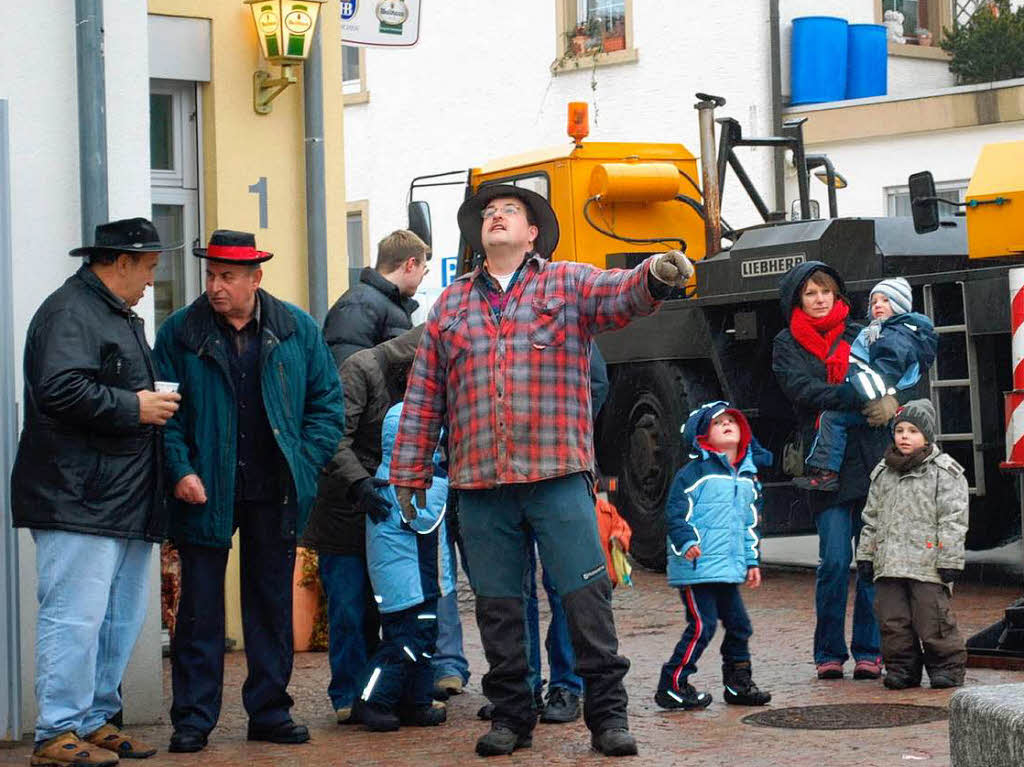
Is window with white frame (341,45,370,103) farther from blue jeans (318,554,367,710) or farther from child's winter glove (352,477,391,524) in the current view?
child's winter glove (352,477,391,524)

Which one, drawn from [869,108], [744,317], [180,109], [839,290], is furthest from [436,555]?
[869,108]

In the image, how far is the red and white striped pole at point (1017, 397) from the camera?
897 cm

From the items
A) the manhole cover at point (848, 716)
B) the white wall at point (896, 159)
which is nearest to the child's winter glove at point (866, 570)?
the manhole cover at point (848, 716)

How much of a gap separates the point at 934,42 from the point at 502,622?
Answer: 18083 millimetres

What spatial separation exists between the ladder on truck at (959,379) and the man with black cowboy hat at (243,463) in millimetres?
4556

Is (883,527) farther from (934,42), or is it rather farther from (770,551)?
(934,42)

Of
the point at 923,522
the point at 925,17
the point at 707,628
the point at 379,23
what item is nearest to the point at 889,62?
the point at 925,17

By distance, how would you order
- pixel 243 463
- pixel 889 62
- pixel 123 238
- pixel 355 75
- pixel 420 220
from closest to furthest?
pixel 123 238
pixel 243 463
pixel 420 220
pixel 889 62
pixel 355 75

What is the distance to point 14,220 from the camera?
7426 mm

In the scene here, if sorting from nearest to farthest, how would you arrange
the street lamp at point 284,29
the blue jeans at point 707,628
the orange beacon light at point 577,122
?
the blue jeans at point 707,628, the street lamp at point 284,29, the orange beacon light at point 577,122

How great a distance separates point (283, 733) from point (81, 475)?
1.21 m

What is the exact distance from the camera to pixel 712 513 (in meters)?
7.95

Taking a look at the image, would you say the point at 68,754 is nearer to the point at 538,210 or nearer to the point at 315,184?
the point at 538,210

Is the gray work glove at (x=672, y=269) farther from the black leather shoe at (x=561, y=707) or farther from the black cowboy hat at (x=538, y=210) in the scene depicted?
the black leather shoe at (x=561, y=707)
